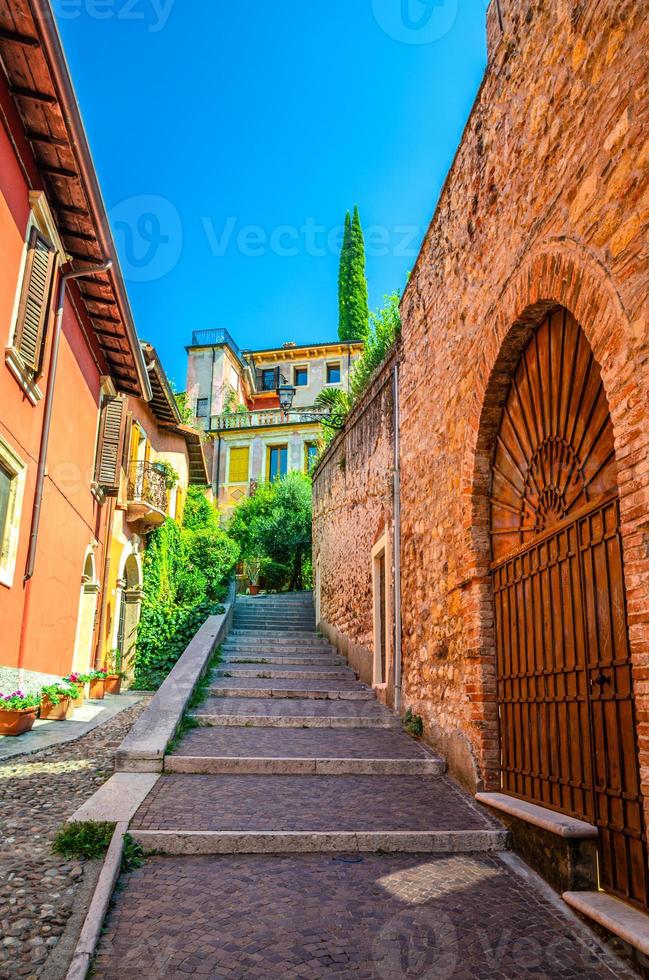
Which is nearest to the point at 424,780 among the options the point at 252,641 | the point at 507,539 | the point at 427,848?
the point at 427,848

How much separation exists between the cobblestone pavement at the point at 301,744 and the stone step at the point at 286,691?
1.36 metres

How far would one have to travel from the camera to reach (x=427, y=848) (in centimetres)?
408

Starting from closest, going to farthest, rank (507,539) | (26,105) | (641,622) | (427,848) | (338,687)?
(641,622) < (427,848) < (507,539) < (26,105) < (338,687)

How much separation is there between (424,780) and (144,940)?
3.02 m

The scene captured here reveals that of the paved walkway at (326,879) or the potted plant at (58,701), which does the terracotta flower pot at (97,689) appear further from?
the paved walkway at (326,879)

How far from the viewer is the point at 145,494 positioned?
14328 millimetres

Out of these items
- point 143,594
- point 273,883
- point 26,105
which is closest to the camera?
point 273,883

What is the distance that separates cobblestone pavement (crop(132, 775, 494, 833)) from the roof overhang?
6.43 meters

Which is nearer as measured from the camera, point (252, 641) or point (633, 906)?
point (633, 906)

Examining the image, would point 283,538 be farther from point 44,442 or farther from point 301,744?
point 301,744

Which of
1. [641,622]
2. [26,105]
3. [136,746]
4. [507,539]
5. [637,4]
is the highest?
[26,105]

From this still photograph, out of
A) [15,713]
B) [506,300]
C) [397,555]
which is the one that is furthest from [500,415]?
[15,713]

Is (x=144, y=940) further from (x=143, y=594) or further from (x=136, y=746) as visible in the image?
(x=143, y=594)

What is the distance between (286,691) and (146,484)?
288 inches
